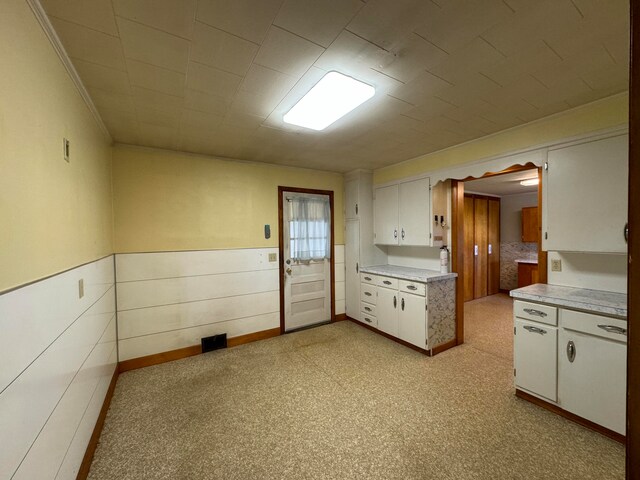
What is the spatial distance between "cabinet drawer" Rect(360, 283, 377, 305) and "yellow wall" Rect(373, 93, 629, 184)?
1.73 metres

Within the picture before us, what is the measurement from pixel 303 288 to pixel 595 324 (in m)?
3.08

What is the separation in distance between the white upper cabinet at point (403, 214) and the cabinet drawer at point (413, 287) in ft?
1.89

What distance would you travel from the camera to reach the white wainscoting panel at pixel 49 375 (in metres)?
0.90

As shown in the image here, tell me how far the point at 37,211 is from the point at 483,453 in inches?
111

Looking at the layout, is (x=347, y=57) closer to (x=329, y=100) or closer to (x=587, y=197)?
(x=329, y=100)

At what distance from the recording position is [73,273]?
5.02ft

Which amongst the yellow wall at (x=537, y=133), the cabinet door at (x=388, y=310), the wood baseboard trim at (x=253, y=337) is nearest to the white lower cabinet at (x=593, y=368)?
the yellow wall at (x=537, y=133)

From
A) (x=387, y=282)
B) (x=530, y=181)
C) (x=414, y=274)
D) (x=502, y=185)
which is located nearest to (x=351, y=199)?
(x=387, y=282)

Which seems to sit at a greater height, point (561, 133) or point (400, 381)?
point (561, 133)

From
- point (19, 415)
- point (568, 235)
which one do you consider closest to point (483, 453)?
point (568, 235)

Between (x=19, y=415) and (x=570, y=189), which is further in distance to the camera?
(x=570, y=189)

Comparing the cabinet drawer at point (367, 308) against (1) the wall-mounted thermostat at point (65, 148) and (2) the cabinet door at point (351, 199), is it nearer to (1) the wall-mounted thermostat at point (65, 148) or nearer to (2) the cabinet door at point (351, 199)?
(2) the cabinet door at point (351, 199)

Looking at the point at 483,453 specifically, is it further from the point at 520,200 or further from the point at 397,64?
the point at 520,200

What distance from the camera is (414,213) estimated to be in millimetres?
3545
